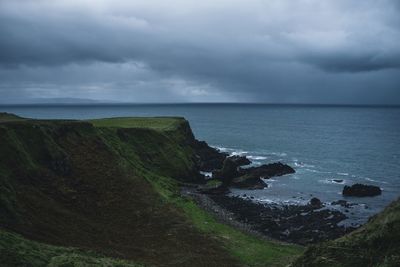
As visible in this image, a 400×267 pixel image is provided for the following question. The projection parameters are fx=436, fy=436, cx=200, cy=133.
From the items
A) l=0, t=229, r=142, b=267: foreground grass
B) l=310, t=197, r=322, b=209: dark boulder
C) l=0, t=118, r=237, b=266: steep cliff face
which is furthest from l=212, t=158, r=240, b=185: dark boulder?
l=0, t=229, r=142, b=267: foreground grass

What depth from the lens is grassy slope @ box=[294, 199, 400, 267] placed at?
23766 millimetres

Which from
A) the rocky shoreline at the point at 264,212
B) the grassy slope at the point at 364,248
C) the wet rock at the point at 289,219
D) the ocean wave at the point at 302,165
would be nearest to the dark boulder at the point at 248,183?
the rocky shoreline at the point at 264,212

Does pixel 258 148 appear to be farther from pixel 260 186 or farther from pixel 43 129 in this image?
pixel 43 129

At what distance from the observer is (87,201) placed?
56.4 meters

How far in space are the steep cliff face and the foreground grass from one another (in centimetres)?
75

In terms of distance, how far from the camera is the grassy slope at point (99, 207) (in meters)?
43.0

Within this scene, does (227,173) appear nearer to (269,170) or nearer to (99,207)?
(269,170)

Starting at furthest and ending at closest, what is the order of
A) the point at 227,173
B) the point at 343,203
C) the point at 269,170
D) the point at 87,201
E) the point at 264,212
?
the point at 269,170 < the point at 227,173 < the point at 343,203 < the point at 264,212 < the point at 87,201

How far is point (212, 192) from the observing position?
A: 267 ft

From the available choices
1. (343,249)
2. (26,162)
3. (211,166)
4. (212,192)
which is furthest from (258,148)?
(343,249)

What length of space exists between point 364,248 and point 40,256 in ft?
68.9

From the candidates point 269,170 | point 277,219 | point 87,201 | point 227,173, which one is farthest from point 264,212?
point 269,170

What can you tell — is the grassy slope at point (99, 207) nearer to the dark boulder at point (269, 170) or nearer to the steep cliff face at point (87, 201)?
the steep cliff face at point (87, 201)

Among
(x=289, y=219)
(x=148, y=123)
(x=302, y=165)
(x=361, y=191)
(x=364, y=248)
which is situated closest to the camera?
(x=364, y=248)
